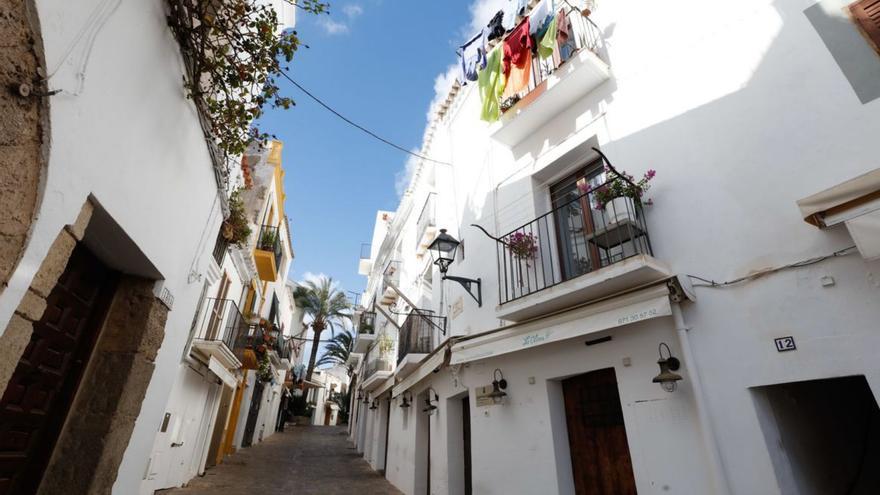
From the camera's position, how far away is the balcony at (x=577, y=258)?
4.79m

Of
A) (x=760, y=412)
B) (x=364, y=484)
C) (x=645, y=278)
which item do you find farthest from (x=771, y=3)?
(x=364, y=484)

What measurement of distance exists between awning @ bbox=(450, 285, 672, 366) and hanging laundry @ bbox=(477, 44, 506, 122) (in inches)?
163

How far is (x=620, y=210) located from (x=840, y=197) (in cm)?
235

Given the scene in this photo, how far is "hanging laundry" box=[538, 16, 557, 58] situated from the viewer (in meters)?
6.69

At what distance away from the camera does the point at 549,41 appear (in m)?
6.71

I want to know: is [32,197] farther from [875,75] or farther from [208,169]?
[875,75]

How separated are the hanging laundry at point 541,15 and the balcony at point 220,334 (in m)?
8.44

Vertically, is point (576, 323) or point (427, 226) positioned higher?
point (427, 226)

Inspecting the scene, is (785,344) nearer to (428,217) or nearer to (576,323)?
(576,323)

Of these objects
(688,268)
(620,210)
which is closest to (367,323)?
(620,210)

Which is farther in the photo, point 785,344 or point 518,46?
point 518,46

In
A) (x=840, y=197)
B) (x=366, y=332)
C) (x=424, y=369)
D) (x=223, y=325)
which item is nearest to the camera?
(x=840, y=197)

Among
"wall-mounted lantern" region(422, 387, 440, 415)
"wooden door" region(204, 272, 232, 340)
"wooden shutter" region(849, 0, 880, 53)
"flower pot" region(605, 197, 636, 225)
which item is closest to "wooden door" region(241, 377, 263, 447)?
"wooden door" region(204, 272, 232, 340)

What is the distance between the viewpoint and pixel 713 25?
17.1 ft
